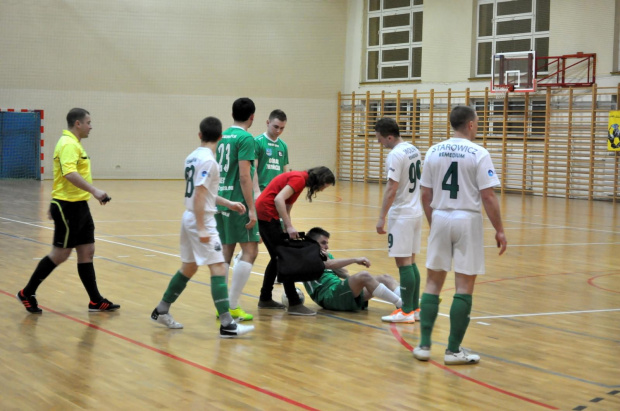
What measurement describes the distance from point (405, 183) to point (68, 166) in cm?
278

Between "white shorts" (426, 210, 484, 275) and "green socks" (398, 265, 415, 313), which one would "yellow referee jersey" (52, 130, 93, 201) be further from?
"white shorts" (426, 210, 484, 275)

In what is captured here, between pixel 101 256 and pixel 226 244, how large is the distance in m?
3.99

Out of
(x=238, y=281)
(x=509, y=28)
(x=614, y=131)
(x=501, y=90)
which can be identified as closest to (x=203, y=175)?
(x=238, y=281)

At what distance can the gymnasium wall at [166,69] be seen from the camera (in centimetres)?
2472

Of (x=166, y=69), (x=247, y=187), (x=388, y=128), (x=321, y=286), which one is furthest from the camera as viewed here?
(x=166, y=69)

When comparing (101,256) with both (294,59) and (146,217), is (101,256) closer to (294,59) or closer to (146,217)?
(146,217)

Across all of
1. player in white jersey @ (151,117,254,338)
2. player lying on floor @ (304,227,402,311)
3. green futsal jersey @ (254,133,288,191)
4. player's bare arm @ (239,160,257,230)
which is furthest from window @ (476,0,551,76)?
player in white jersey @ (151,117,254,338)

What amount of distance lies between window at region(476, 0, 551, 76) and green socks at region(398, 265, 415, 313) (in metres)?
18.3

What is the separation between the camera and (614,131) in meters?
20.8

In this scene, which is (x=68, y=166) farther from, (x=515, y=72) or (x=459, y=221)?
(x=515, y=72)

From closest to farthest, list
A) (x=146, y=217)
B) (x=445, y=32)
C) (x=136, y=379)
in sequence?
(x=136, y=379) < (x=146, y=217) < (x=445, y=32)

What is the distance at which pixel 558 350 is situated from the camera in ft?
18.6

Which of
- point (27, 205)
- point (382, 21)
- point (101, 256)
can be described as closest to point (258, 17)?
point (382, 21)

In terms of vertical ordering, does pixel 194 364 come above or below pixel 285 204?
below
